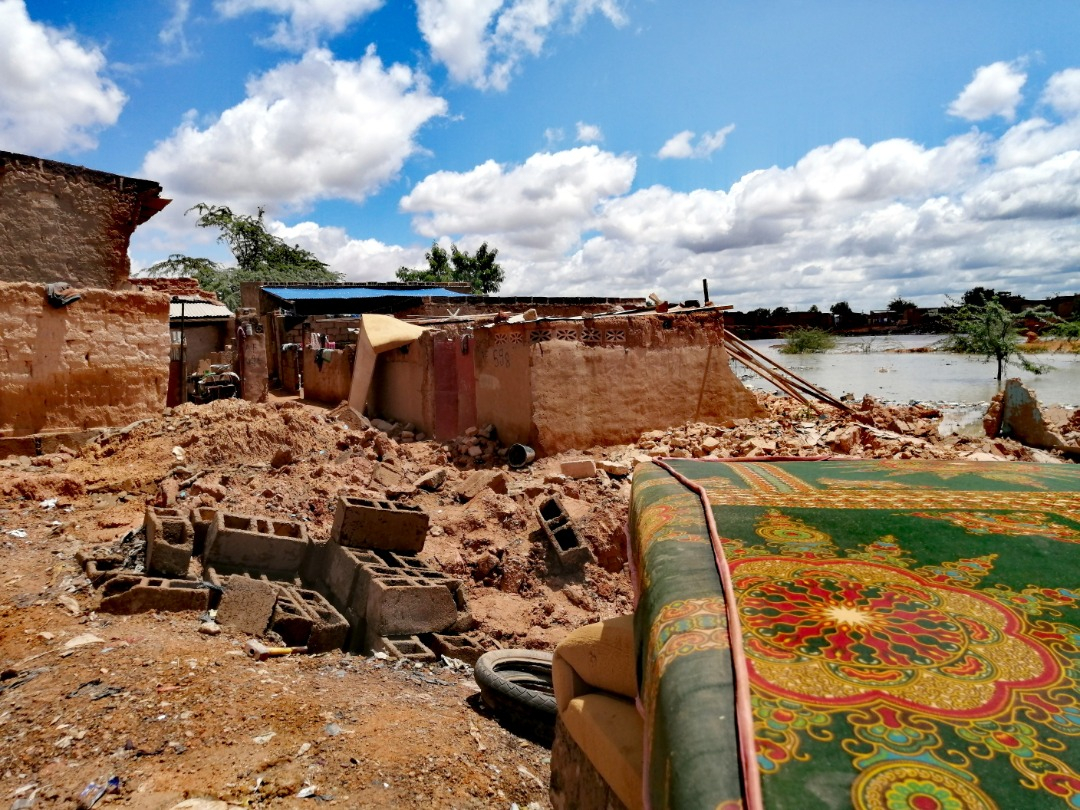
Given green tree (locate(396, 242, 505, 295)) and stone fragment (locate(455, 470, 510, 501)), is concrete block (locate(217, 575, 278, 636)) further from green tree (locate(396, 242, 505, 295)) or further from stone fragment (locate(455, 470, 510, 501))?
green tree (locate(396, 242, 505, 295))

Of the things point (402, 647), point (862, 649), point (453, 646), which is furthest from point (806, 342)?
point (862, 649)

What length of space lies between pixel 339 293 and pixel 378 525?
16665 millimetres

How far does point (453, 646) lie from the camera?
16.6 feet

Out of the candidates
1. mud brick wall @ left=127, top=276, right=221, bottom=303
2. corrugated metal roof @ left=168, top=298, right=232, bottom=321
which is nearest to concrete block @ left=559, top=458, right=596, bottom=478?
corrugated metal roof @ left=168, top=298, right=232, bottom=321

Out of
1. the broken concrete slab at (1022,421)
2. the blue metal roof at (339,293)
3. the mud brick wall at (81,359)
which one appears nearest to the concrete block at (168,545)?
the mud brick wall at (81,359)

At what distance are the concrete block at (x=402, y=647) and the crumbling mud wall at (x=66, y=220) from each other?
5706 millimetres

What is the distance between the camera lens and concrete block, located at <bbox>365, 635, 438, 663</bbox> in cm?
464

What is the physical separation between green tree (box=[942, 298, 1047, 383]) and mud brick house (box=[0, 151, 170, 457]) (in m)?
22.2

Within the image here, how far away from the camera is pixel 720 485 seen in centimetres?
225

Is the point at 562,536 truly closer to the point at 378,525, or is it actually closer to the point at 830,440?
the point at 378,525

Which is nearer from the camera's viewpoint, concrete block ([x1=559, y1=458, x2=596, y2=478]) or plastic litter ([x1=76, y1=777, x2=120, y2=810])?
plastic litter ([x1=76, y1=777, x2=120, y2=810])

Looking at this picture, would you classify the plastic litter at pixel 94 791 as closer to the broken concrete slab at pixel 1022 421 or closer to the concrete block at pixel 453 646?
the concrete block at pixel 453 646

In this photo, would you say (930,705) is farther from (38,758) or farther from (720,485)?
(38,758)

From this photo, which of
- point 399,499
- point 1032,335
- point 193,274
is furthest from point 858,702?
point 193,274
